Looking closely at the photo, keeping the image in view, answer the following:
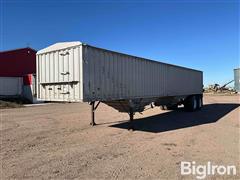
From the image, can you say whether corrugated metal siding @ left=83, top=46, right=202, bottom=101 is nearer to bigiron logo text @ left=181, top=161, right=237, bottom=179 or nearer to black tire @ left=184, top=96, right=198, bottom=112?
black tire @ left=184, top=96, right=198, bottom=112

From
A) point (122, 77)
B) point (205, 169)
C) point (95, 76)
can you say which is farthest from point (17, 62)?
point (205, 169)

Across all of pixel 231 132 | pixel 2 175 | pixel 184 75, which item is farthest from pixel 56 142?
pixel 184 75

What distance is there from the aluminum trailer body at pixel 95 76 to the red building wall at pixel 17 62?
24536mm

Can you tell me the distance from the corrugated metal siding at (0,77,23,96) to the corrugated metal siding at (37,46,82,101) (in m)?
21.4

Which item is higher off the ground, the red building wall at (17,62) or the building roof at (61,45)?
the red building wall at (17,62)

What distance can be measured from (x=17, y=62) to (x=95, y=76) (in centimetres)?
2855

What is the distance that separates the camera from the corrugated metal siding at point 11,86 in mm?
30469

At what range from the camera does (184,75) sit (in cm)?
1950

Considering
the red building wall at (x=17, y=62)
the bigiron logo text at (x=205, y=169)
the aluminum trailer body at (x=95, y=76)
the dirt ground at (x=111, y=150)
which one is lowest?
the bigiron logo text at (x=205, y=169)

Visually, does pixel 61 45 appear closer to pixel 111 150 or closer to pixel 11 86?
pixel 111 150

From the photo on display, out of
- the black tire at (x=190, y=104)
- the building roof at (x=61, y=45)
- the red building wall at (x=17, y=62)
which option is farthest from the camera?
the red building wall at (x=17, y=62)

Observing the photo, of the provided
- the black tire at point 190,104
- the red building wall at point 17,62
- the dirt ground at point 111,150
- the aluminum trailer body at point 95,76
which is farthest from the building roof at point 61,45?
the red building wall at point 17,62

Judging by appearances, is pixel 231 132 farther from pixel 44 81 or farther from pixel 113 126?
pixel 44 81

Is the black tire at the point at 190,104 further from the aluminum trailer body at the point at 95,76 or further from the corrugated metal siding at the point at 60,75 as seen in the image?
the corrugated metal siding at the point at 60,75
